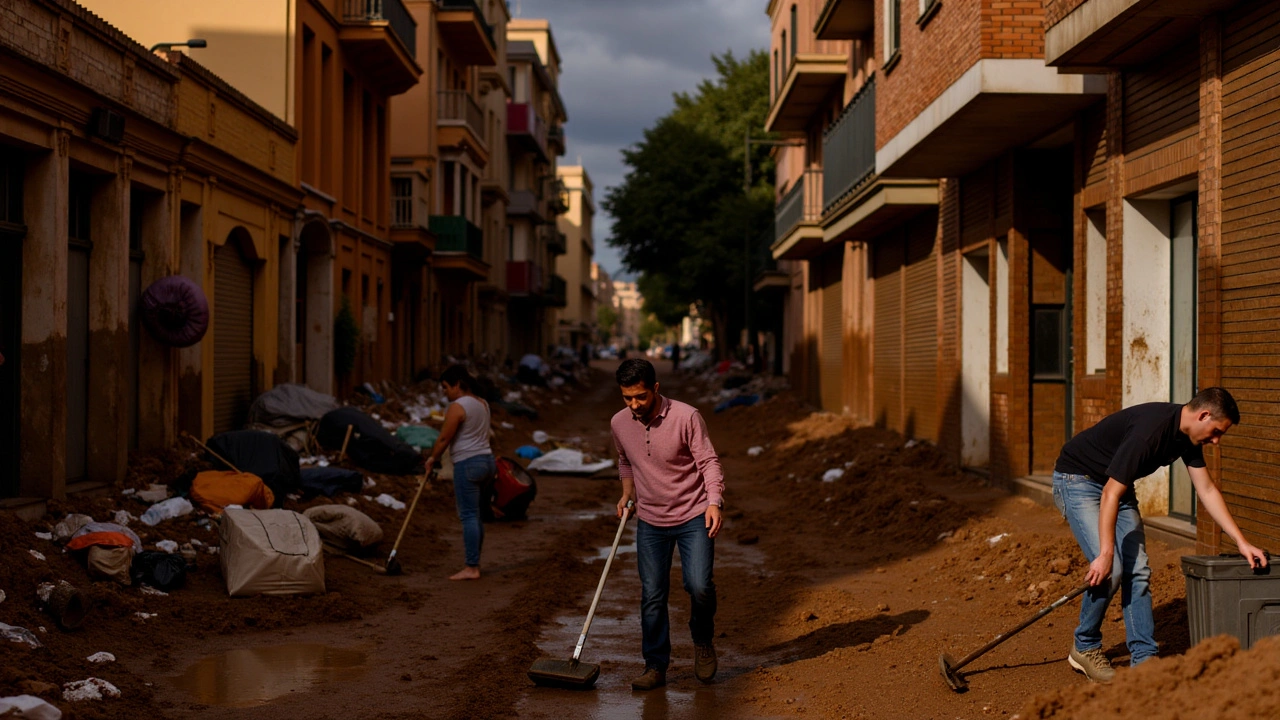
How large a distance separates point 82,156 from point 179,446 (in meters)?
3.76

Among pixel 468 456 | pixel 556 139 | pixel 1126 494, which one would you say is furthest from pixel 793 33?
pixel 556 139

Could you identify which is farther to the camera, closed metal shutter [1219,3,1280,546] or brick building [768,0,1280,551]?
brick building [768,0,1280,551]

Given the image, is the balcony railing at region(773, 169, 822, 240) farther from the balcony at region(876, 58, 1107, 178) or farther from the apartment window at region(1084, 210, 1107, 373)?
the apartment window at region(1084, 210, 1107, 373)

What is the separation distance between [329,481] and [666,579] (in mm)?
7565

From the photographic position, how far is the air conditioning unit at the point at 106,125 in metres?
11.4

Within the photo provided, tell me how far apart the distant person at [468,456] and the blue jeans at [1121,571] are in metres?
5.67

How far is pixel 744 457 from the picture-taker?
24375 millimetres

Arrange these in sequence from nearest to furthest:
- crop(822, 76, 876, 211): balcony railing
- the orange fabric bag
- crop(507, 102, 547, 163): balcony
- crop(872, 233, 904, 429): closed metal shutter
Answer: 1. the orange fabric bag
2. crop(822, 76, 876, 211): balcony railing
3. crop(872, 233, 904, 429): closed metal shutter
4. crop(507, 102, 547, 163): balcony

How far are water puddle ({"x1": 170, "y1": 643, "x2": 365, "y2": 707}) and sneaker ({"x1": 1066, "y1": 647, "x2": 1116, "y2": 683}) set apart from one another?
161 inches

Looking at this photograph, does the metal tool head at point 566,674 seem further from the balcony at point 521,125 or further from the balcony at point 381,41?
the balcony at point 521,125

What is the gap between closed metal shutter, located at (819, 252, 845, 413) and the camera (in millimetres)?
27058

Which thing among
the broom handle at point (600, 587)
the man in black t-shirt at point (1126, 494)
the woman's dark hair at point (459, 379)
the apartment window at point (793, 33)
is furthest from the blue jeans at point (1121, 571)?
the apartment window at point (793, 33)

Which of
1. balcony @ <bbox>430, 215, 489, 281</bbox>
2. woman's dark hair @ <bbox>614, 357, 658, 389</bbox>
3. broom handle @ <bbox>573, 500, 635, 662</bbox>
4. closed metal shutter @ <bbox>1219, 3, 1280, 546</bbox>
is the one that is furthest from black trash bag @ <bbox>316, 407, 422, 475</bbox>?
balcony @ <bbox>430, 215, 489, 281</bbox>

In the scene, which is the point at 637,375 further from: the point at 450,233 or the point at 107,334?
the point at 450,233
